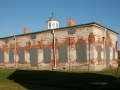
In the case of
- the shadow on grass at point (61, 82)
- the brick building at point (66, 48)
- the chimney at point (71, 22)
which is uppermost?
the chimney at point (71, 22)

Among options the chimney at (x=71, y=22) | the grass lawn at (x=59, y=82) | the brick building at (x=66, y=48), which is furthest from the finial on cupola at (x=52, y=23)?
the grass lawn at (x=59, y=82)

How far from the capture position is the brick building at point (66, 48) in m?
21.5

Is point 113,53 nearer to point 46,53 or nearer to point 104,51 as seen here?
point 104,51

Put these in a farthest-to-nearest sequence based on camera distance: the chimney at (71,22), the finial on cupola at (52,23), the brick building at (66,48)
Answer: the finial on cupola at (52,23) < the chimney at (71,22) < the brick building at (66,48)

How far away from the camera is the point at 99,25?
2239 centimetres

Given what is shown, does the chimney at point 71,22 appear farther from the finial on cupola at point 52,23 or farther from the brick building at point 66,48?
the finial on cupola at point 52,23

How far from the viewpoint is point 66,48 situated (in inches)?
909

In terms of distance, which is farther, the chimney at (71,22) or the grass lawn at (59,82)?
the chimney at (71,22)

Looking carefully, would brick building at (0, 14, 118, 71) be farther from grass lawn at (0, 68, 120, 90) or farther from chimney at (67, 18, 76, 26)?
grass lawn at (0, 68, 120, 90)

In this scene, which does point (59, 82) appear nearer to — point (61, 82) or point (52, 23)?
point (61, 82)

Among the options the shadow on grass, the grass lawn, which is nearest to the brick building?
the grass lawn

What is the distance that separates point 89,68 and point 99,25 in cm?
555

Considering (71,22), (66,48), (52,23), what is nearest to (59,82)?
(66,48)

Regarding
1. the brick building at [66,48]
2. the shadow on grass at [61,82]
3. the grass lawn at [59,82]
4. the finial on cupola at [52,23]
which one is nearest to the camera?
the grass lawn at [59,82]
